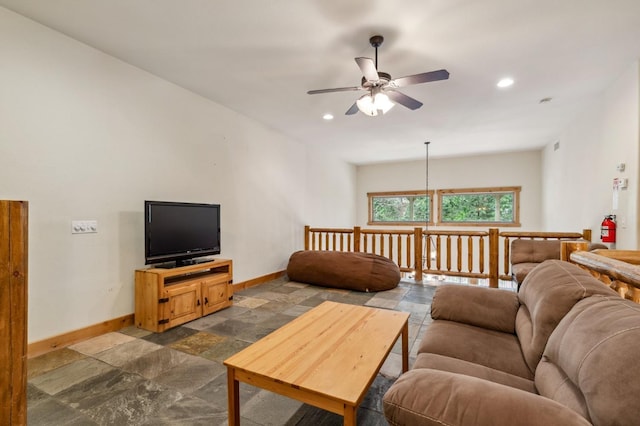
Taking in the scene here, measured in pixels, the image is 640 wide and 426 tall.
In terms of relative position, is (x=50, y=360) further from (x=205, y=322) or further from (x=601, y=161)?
(x=601, y=161)

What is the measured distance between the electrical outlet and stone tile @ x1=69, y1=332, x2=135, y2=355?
3.28 ft

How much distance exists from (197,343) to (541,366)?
2.56 m

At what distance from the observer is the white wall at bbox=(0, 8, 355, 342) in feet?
7.82

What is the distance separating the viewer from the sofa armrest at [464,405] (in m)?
0.84

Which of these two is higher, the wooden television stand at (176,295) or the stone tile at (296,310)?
the wooden television stand at (176,295)

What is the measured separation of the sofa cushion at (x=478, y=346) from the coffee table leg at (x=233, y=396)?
101 cm

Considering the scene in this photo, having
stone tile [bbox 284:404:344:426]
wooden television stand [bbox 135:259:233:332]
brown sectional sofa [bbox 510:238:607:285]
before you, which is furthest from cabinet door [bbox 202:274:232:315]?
brown sectional sofa [bbox 510:238:607:285]

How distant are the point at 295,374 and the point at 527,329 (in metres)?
1.32

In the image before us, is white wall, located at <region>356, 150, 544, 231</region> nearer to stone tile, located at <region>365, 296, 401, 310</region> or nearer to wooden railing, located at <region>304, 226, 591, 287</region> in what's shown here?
wooden railing, located at <region>304, 226, 591, 287</region>

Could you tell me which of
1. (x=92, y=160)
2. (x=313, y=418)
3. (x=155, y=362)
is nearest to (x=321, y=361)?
A: (x=313, y=418)

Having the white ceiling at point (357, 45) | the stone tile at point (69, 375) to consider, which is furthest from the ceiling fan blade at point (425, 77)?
the stone tile at point (69, 375)

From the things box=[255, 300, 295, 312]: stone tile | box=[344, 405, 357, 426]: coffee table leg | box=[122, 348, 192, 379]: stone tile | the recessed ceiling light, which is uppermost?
the recessed ceiling light

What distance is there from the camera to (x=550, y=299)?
144 cm

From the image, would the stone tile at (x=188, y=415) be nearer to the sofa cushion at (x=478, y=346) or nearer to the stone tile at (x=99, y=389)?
the stone tile at (x=99, y=389)
